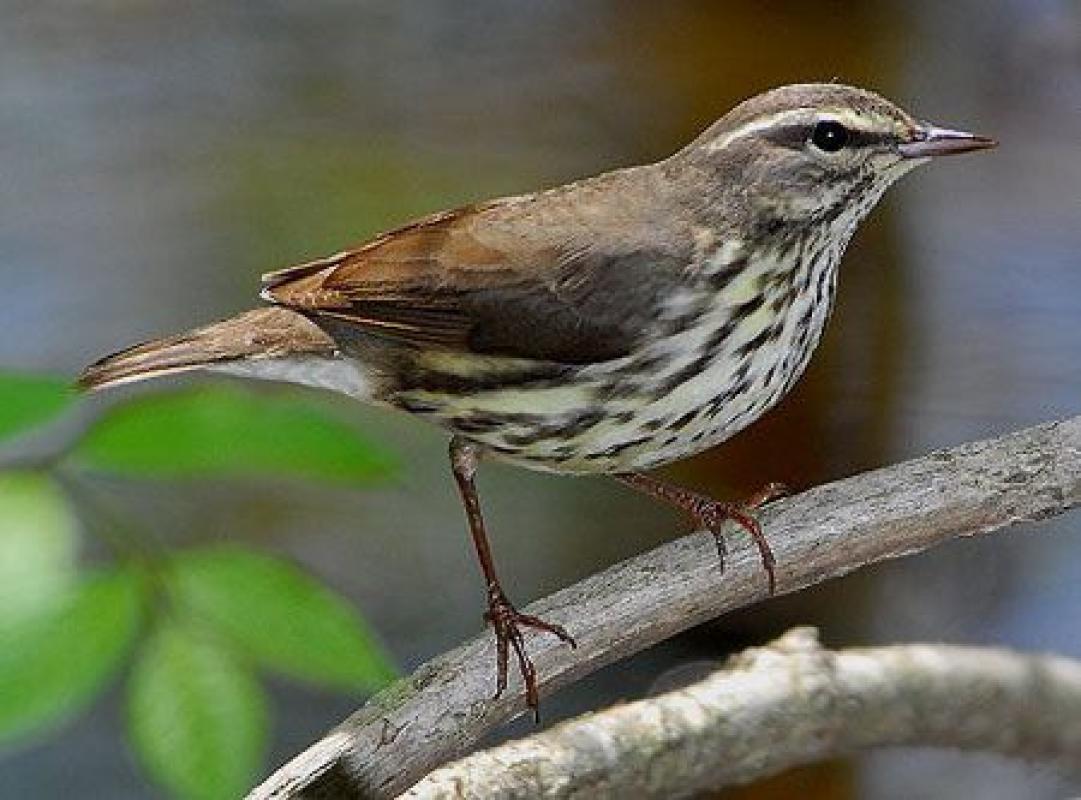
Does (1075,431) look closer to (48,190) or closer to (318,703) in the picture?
(318,703)

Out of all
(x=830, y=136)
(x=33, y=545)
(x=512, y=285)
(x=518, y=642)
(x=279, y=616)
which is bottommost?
(x=518, y=642)

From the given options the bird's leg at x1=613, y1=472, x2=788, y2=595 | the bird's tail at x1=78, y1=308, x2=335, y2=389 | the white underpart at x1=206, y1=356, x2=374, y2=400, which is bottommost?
the bird's leg at x1=613, y1=472, x2=788, y2=595

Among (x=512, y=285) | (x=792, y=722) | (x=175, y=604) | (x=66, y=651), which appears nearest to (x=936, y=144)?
(x=512, y=285)

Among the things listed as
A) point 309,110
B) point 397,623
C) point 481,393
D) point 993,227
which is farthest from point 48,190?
point 481,393

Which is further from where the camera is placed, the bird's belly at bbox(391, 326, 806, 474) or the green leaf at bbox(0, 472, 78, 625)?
the bird's belly at bbox(391, 326, 806, 474)

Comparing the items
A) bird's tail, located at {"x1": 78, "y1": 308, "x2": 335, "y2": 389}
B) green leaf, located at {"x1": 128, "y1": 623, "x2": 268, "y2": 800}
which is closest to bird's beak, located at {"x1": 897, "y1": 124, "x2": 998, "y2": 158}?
bird's tail, located at {"x1": 78, "y1": 308, "x2": 335, "y2": 389}

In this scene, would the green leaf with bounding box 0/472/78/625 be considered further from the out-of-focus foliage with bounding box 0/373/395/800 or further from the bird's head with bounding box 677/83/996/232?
the bird's head with bounding box 677/83/996/232

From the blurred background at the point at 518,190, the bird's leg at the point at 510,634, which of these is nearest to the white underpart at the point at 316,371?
the bird's leg at the point at 510,634

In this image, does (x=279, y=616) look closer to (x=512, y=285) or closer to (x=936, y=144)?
(x=512, y=285)
